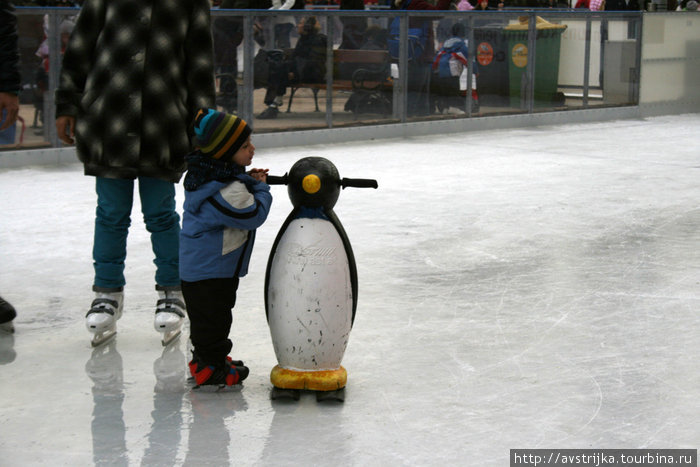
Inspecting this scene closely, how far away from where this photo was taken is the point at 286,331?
11.4 feet

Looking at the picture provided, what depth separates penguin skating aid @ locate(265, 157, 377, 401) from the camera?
343 cm

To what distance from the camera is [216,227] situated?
3.47 m

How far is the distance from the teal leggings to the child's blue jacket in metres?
0.61

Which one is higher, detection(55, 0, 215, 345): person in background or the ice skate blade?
detection(55, 0, 215, 345): person in background

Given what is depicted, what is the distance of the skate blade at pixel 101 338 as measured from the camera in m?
4.10

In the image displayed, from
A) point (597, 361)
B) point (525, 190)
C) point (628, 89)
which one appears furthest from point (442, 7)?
point (597, 361)

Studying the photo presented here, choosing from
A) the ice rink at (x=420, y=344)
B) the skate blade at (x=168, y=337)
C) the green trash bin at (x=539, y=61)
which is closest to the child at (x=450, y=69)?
the green trash bin at (x=539, y=61)

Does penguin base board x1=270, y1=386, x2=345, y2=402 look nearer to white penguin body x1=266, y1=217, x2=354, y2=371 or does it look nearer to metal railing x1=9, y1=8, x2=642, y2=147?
white penguin body x1=266, y1=217, x2=354, y2=371

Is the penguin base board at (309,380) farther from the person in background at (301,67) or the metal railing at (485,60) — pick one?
the person in background at (301,67)

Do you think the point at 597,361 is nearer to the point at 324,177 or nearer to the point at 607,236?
the point at 324,177

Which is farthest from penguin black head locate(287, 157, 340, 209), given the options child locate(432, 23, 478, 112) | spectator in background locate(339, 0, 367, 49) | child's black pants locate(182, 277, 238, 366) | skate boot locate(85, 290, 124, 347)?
child locate(432, 23, 478, 112)

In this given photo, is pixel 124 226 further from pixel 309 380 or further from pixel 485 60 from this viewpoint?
pixel 485 60

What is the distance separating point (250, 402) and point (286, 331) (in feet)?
0.85

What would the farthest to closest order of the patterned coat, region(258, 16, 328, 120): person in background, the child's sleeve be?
region(258, 16, 328, 120): person in background < the patterned coat < the child's sleeve
